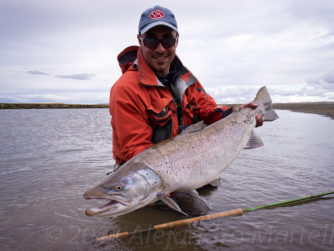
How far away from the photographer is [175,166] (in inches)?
120

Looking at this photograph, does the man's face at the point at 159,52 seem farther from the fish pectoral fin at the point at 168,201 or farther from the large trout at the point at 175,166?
the fish pectoral fin at the point at 168,201

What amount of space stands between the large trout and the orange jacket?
49cm

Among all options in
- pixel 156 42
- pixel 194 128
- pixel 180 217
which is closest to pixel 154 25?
pixel 156 42

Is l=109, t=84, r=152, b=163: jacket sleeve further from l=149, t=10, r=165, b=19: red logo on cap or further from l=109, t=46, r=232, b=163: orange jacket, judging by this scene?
l=149, t=10, r=165, b=19: red logo on cap

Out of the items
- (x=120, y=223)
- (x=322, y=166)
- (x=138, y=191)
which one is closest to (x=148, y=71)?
(x=138, y=191)

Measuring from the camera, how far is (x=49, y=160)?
783 centimetres

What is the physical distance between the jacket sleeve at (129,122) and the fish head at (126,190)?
670mm

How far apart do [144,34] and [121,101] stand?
1.12 meters

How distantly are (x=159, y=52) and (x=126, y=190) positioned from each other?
226 centimetres

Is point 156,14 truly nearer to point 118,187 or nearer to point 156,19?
point 156,19

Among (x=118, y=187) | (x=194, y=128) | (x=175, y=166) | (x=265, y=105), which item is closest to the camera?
(x=118, y=187)

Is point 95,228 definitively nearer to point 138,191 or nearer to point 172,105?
point 138,191

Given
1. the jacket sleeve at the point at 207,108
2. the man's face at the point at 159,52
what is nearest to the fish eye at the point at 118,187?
the man's face at the point at 159,52

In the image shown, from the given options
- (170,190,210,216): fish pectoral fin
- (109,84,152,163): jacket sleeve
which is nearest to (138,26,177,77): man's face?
(109,84,152,163): jacket sleeve
